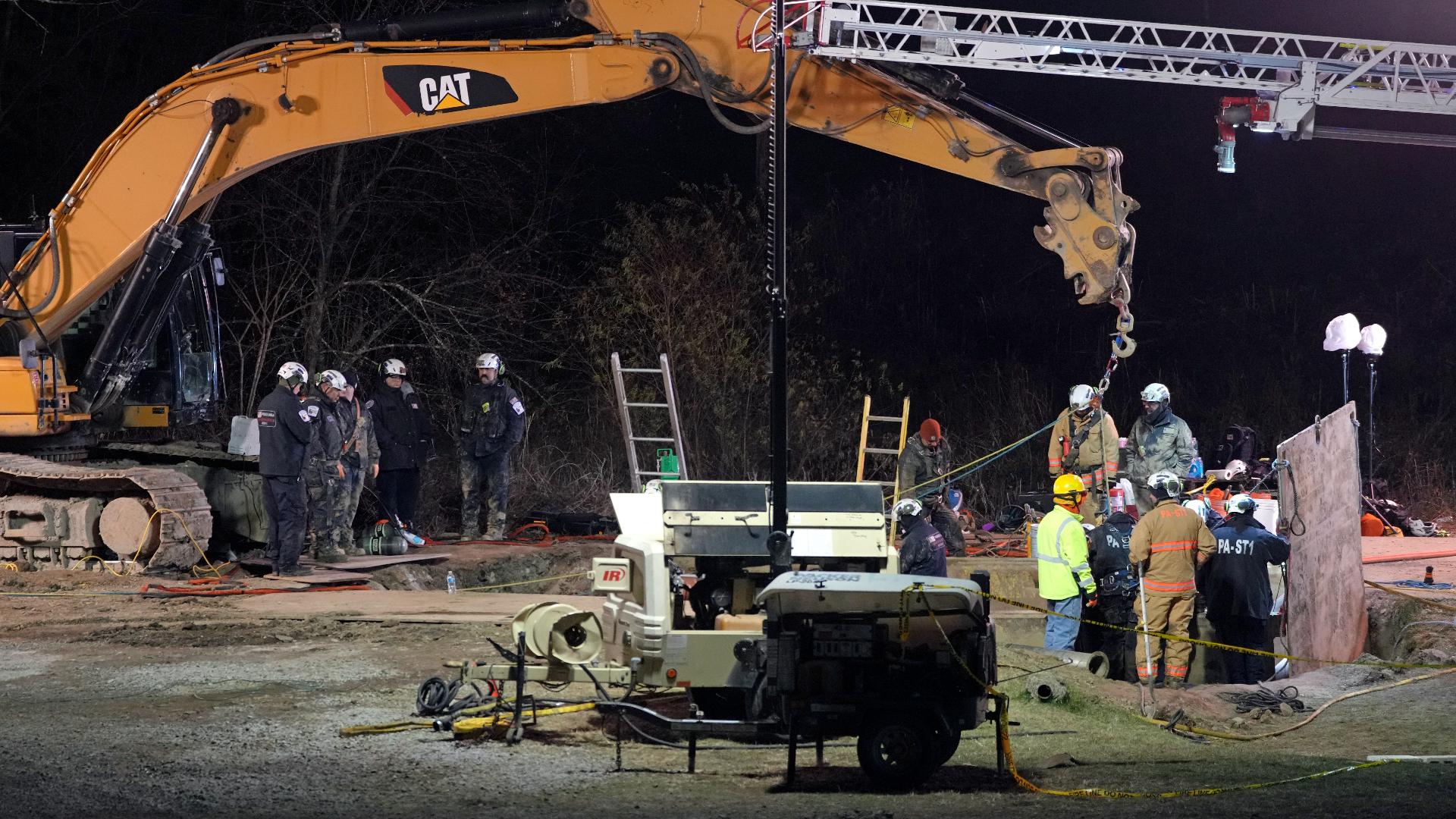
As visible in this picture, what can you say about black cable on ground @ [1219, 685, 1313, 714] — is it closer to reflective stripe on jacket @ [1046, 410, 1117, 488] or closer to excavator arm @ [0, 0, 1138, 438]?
excavator arm @ [0, 0, 1138, 438]

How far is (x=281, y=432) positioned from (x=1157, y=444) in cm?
840

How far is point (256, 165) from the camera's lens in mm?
14484

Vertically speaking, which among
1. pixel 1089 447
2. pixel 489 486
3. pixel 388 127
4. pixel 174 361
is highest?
pixel 388 127

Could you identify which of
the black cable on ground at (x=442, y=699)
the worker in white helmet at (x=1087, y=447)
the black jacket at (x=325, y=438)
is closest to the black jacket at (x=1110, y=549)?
the worker in white helmet at (x=1087, y=447)

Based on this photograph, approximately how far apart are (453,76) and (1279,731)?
8743 mm

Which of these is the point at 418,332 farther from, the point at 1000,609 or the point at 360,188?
the point at 1000,609

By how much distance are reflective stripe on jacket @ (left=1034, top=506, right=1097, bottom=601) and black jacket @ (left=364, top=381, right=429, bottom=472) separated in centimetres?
830

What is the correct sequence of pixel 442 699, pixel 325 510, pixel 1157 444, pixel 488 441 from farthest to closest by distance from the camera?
pixel 488 441 < pixel 325 510 < pixel 1157 444 < pixel 442 699

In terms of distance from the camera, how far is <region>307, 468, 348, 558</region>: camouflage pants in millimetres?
15625

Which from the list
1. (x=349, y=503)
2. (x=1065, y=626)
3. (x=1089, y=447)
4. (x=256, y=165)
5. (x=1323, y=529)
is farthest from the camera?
(x=349, y=503)

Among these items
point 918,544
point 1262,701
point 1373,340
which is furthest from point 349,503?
point 1373,340

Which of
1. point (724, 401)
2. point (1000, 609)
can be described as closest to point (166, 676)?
point (1000, 609)

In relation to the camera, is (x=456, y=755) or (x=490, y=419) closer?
(x=456, y=755)

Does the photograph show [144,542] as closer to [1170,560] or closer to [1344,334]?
[1170,560]
